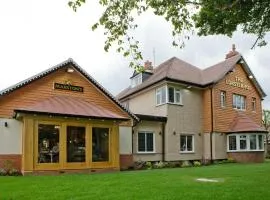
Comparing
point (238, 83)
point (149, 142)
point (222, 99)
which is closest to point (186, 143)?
point (149, 142)

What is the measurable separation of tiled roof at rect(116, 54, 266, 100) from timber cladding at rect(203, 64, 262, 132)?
2.01ft

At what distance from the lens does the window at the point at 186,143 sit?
1200 inches

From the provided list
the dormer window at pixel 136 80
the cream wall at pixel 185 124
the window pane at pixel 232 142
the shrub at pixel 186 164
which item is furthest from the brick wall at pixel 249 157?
the dormer window at pixel 136 80

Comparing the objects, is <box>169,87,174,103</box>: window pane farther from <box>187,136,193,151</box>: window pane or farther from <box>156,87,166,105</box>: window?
<box>187,136,193,151</box>: window pane

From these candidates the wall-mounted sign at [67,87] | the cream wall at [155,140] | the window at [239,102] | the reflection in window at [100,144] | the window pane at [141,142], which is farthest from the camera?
the window at [239,102]

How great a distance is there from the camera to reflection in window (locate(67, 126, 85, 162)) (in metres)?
21.5

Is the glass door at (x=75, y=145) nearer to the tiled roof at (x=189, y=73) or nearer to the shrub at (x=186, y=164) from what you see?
the shrub at (x=186, y=164)

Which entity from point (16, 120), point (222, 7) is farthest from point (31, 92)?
point (222, 7)

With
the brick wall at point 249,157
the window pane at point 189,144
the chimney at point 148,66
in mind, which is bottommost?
the brick wall at point 249,157

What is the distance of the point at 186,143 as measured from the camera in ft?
101

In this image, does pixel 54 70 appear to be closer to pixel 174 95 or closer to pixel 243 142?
pixel 174 95

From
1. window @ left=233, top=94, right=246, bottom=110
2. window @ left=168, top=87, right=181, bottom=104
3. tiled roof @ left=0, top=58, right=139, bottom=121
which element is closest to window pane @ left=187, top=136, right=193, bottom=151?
window @ left=168, top=87, right=181, bottom=104

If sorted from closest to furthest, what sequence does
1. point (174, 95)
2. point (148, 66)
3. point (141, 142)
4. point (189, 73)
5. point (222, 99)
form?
point (141, 142) < point (174, 95) < point (222, 99) < point (189, 73) < point (148, 66)

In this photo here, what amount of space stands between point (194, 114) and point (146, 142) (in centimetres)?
533
